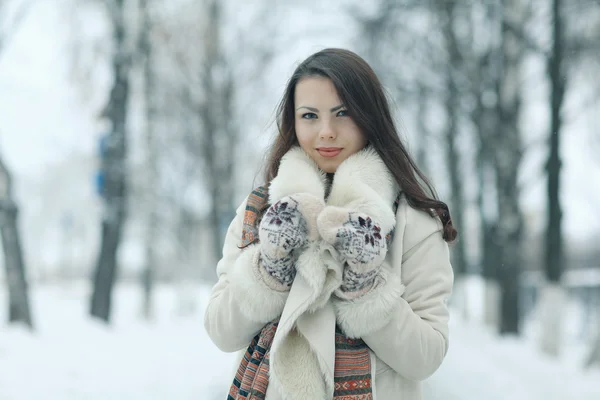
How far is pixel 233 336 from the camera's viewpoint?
1.92 metres

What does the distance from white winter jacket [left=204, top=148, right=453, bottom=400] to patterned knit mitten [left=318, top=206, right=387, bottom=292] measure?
0.14 feet

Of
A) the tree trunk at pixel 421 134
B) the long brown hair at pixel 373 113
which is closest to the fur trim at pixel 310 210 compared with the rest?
the long brown hair at pixel 373 113

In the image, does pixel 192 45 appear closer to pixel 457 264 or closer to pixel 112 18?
pixel 112 18

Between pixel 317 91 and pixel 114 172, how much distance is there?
30.4 feet

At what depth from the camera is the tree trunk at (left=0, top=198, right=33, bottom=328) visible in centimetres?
795

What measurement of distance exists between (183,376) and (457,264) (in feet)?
36.6

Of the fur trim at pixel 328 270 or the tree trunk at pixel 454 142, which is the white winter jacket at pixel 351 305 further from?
the tree trunk at pixel 454 142

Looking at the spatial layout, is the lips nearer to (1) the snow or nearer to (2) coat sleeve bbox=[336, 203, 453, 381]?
(2) coat sleeve bbox=[336, 203, 453, 381]

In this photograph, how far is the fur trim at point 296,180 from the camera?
1.91 m

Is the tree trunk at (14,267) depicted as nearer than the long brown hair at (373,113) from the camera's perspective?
No

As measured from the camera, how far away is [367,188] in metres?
1.88

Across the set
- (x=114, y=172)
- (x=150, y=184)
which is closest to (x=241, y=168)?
(x=150, y=184)

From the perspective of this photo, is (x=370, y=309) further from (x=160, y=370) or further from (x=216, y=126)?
(x=216, y=126)

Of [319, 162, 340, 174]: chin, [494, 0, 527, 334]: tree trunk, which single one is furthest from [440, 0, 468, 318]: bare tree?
[319, 162, 340, 174]: chin
